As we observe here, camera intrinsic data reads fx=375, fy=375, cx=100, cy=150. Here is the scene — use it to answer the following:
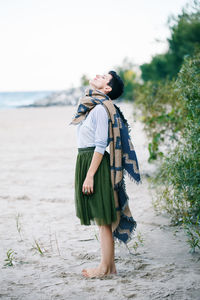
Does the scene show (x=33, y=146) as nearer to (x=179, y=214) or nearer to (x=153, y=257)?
(x=179, y=214)

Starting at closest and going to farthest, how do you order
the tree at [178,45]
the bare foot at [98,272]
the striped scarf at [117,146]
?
the striped scarf at [117,146] → the bare foot at [98,272] → the tree at [178,45]

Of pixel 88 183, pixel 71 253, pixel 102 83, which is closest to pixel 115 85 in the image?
pixel 102 83

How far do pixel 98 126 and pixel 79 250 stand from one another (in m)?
1.53

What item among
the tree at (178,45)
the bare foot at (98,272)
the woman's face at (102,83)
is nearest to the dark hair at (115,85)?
the woman's face at (102,83)

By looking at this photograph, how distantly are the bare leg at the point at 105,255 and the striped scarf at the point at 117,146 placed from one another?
70 mm

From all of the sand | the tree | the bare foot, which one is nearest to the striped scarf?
the bare foot

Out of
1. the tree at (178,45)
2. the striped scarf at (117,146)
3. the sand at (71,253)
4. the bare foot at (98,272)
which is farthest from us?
the tree at (178,45)

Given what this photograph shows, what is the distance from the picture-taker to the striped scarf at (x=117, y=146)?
304cm

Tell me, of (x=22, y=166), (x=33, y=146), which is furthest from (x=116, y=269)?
(x=33, y=146)

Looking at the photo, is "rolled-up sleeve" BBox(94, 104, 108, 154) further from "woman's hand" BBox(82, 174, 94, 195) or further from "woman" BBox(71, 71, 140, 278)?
"woman's hand" BBox(82, 174, 94, 195)

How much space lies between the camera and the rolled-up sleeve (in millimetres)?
2971

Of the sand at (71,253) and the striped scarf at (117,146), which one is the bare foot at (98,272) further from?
the striped scarf at (117,146)

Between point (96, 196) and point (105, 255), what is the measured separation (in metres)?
0.52

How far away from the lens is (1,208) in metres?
5.46
